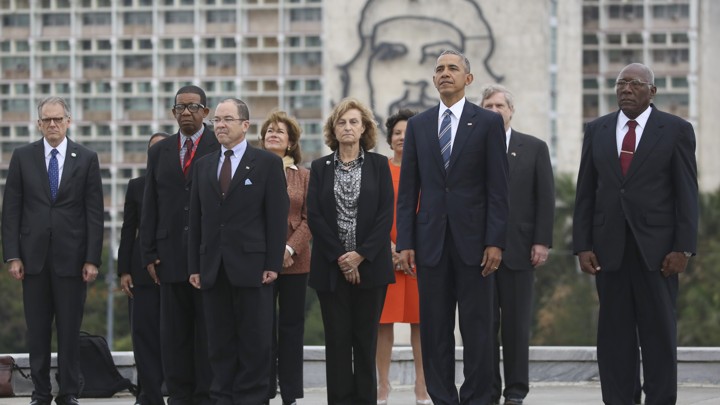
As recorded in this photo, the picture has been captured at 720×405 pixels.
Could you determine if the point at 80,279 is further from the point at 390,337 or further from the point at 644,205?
the point at 644,205

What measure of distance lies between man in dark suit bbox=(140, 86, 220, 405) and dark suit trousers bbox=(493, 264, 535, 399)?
2003mm

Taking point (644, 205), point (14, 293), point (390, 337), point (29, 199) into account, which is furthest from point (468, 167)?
point (14, 293)

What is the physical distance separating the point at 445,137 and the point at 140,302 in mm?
2624

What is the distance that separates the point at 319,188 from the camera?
10.1 metres

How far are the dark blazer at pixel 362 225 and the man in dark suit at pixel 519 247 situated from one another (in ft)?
3.37

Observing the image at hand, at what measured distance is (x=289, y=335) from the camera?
1037cm

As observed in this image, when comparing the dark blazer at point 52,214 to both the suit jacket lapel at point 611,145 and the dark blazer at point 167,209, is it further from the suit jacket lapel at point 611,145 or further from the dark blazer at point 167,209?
the suit jacket lapel at point 611,145

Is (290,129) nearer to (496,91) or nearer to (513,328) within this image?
(496,91)

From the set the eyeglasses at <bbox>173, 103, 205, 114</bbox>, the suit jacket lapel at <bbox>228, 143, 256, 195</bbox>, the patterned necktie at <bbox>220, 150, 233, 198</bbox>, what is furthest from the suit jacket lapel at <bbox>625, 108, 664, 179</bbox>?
the eyeglasses at <bbox>173, 103, 205, 114</bbox>

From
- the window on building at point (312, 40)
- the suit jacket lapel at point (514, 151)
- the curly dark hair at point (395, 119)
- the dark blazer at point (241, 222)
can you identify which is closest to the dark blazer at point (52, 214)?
the dark blazer at point (241, 222)

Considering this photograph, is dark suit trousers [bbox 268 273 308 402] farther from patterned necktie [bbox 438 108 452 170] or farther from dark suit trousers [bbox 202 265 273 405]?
patterned necktie [bbox 438 108 452 170]

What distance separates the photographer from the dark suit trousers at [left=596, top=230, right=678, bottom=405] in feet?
29.9

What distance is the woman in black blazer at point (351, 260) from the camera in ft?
32.5

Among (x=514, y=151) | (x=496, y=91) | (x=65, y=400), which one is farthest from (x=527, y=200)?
(x=65, y=400)
